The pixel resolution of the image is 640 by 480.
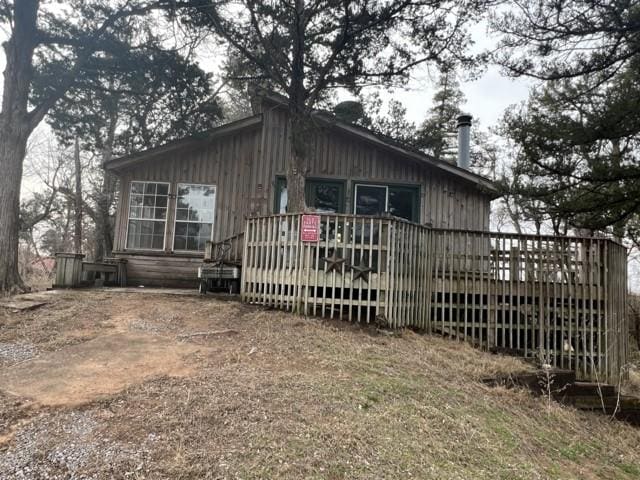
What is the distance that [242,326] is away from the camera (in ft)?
17.9

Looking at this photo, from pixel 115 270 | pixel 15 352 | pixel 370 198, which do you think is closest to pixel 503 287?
pixel 370 198

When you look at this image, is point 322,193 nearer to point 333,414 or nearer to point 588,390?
point 588,390

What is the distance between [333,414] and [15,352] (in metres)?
3.78

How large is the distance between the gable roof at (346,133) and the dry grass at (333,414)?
5377 millimetres

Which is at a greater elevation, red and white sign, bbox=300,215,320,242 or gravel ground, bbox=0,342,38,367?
red and white sign, bbox=300,215,320,242

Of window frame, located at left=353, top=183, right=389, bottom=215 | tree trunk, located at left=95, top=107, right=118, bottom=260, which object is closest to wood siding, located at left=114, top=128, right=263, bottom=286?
window frame, located at left=353, top=183, right=389, bottom=215

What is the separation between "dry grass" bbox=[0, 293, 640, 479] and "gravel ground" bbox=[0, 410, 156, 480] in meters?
→ 0.04

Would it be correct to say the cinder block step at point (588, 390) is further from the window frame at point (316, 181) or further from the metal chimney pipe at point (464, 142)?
the metal chimney pipe at point (464, 142)

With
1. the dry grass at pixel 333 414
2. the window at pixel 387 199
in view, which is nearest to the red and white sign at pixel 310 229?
the dry grass at pixel 333 414

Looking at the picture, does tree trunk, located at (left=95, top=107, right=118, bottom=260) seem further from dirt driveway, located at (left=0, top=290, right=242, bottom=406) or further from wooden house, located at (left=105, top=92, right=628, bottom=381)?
dirt driveway, located at (left=0, top=290, right=242, bottom=406)

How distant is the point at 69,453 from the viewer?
240 cm

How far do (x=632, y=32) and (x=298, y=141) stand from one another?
21.0 ft

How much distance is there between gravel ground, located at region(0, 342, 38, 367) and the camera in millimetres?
4043

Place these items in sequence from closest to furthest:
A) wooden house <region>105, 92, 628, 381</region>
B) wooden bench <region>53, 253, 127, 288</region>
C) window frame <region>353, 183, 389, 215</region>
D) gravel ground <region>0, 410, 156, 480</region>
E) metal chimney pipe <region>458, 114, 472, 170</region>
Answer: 1. gravel ground <region>0, 410, 156, 480</region>
2. wooden house <region>105, 92, 628, 381</region>
3. wooden bench <region>53, 253, 127, 288</region>
4. window frame <region>353, 183, 389, 215</region>
5. metal chimney pipe <region>458, 114, 472, 170</region>
